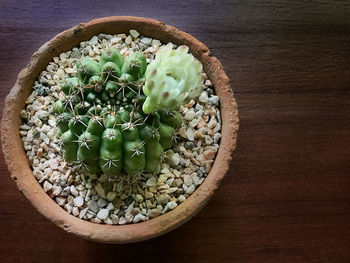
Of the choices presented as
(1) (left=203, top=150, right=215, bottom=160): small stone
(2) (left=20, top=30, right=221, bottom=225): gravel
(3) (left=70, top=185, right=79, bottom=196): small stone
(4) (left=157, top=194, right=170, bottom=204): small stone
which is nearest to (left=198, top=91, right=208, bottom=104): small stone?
(2) (left=20, top=30, right=221, bottom=225): gravel

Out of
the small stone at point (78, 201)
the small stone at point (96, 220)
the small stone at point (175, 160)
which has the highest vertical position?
the small stone at point (175, 160)

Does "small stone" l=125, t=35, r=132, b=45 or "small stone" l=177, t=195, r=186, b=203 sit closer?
"small stone" l=177, t=195, r=186, b=203

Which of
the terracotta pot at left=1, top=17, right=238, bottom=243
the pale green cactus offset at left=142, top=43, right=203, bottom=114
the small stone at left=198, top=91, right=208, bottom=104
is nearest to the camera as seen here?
the pale green cactus offset at left=142, top=43, right=203, bottom=114

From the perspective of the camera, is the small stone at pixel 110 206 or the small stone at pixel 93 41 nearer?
the small stone at pixel 110 206

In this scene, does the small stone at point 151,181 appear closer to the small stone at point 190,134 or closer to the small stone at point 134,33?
the small stone at point 190,134

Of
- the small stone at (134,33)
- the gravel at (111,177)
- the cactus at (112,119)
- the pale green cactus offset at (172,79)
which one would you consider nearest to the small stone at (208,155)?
the gravel at (111,177)

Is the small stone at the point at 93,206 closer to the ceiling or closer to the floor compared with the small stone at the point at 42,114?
closer to the floor

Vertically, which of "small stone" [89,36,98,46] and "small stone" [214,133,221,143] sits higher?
"small stone" [89,36,98,46]

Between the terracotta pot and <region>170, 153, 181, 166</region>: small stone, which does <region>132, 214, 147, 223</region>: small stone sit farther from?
<region>170, 153, 181, 166</region>: small stone
